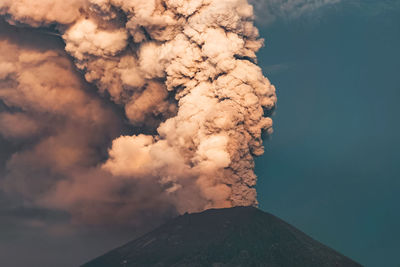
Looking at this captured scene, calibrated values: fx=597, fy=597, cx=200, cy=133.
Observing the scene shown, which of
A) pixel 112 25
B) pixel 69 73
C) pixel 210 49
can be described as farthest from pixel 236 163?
pixel 69 73

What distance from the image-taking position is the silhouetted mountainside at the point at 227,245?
34.3 meters

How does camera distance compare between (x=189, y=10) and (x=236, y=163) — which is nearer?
(x=236, y=163)

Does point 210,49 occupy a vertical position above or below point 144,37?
below

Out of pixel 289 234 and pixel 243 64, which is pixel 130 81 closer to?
pixel 243 64

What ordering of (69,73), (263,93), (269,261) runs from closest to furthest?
1. (269,261)
2. (263,93)
3. (69,73)

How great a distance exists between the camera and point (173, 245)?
3638 cm

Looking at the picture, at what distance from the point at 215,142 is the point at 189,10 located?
8817mm

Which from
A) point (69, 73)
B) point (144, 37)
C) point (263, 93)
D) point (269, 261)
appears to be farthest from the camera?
point (69, 73)

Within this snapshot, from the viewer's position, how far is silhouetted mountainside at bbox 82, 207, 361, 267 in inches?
1351

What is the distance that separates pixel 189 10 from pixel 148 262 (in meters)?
15.6

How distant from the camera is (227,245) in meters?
35.4

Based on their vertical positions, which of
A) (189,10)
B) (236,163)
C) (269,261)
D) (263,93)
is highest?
(189,10)

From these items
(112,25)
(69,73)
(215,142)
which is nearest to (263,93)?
(215,142)

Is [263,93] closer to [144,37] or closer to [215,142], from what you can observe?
[215,142]
